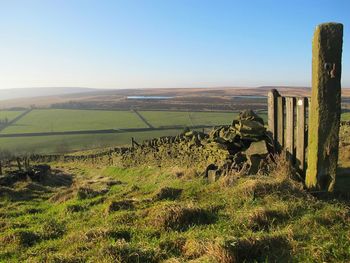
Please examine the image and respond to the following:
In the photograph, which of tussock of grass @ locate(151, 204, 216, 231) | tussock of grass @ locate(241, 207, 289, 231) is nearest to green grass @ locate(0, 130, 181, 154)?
tussock of grass @ locate(151, 204, 216, 231)

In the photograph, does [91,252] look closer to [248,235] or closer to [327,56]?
[248,235]

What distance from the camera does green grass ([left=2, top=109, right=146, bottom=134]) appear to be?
6512 centimetres

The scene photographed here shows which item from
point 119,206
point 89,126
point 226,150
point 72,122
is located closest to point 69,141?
point 89,126

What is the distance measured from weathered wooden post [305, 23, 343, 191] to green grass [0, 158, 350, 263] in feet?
2.19

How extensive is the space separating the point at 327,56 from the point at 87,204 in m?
6.62

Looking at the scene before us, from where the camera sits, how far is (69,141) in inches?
2108

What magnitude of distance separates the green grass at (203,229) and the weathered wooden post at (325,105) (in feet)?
2.19

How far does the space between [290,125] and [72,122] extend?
68.4 m

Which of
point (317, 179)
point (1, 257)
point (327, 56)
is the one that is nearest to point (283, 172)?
point (317, 179)

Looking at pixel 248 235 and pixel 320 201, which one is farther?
pixel 320 201

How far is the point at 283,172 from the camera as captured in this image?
7.93 meters

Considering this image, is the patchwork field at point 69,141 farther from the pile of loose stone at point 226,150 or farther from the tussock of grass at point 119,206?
the tussock of grass at point 119,206

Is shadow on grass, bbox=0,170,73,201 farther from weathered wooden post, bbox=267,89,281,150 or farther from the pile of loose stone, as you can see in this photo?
weathered wooden post, bbox=267,89,281,150

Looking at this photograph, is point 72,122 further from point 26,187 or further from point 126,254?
point 126,254
